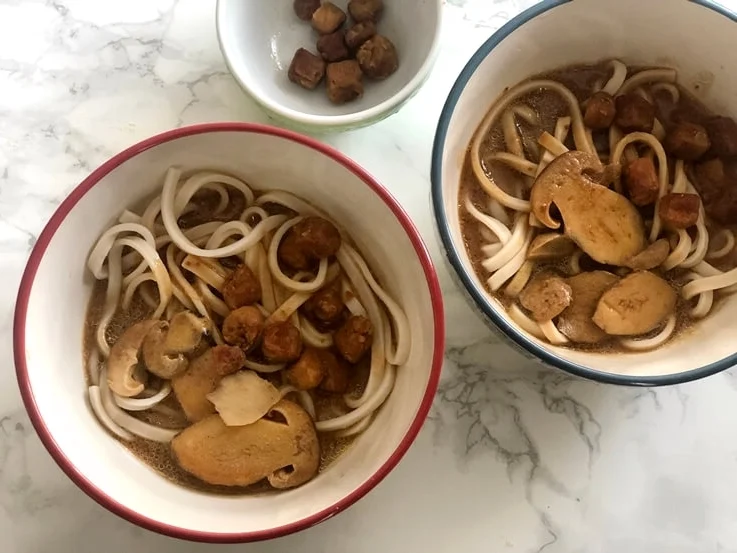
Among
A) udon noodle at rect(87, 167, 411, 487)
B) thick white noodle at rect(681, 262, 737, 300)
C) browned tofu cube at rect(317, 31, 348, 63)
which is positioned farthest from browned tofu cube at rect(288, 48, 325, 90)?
thick white noodle at rect(681, 262, 737, 300)

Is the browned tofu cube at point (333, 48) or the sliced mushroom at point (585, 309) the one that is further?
the browned tofu cube at point (333, 48)

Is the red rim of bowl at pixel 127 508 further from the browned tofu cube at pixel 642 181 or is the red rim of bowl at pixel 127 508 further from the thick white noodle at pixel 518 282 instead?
the browned tofu cube at pixel 642 181

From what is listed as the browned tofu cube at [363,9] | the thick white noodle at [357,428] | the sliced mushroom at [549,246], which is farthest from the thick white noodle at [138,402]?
the browned tofu cube at [363,9]

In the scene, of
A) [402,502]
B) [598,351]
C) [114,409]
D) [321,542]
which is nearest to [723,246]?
→ [598,351]

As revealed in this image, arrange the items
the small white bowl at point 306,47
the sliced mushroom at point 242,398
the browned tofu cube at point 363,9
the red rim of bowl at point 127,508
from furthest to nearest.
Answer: the browned tofu cube at point 363,9 → the small white bowl at point 306,47 → the sliced mushroom at point 242,398 → the red rim of bowl at point 127,508

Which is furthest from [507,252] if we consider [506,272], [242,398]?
[242,398]

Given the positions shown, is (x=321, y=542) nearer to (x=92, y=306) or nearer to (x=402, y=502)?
(x=402, y=502)
